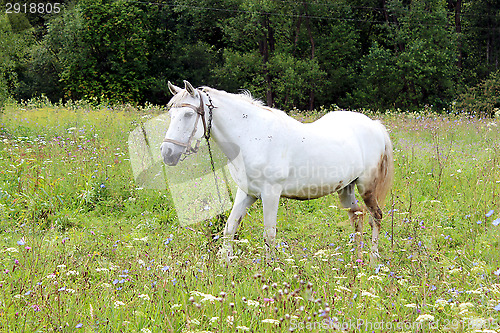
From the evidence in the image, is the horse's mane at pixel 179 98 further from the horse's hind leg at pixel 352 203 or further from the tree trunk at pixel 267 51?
the tree trunk at pixel 267 51

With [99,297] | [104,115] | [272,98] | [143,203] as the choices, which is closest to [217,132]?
[99,297]

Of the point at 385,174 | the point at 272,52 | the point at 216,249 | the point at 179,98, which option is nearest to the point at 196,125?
the point at 179,98

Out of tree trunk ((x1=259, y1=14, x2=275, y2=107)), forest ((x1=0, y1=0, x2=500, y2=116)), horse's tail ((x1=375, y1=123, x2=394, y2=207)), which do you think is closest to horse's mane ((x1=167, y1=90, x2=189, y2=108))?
horse's tail ((x1=375, y1=123, x2=394, y2=207))

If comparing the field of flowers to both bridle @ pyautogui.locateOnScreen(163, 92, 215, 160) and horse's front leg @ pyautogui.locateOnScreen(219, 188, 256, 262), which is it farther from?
bridle @ pyautogui.locateOnScreen(163, 92, 215, 160)

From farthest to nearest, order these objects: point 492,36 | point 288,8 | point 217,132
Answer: point 492,36 < point 288,8 < point 217,132

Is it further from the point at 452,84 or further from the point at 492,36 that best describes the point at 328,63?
the point at 492,36

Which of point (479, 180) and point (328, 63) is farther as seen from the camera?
point (328, 63)

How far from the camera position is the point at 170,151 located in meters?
3.81

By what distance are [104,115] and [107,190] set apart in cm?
532

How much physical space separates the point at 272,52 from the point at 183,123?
25972mm

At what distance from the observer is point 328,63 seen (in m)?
29.9

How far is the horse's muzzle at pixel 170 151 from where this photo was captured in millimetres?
3795

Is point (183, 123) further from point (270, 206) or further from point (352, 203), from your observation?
point (352, 203)

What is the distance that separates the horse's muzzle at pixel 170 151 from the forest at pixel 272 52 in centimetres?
2333
